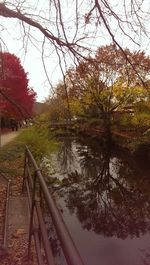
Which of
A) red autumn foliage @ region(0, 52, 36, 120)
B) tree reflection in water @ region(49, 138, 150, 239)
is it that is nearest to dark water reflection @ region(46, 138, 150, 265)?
tree reflection in water @ region(49, 138, 150, 239)

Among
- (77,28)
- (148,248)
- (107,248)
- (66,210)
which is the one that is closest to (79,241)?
(107,248)

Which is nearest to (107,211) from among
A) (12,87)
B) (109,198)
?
(109,198)

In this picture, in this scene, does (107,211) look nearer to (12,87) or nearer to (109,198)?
(109,198)

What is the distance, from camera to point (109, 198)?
14.1 metres

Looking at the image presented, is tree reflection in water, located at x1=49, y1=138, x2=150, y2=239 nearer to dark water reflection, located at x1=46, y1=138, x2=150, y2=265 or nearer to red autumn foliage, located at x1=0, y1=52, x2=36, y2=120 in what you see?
dark water reflection, located at x1=46, y1=138, x2=150, y2=265

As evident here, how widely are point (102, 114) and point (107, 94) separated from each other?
95.7 inches

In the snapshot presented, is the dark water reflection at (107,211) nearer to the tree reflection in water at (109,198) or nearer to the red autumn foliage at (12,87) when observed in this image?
the tree reflection in water at (109,198)

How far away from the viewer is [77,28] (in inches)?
191

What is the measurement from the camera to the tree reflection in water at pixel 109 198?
1081 cm

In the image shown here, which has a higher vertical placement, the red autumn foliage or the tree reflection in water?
the red autumn foliage

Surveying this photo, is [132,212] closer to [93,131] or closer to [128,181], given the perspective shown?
[128,181]

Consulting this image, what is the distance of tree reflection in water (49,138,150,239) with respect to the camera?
10.8 m

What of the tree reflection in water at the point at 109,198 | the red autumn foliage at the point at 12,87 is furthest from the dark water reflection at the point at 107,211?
the red autumn foliage at the point at 12,87

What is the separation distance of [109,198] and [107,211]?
1829 mm
